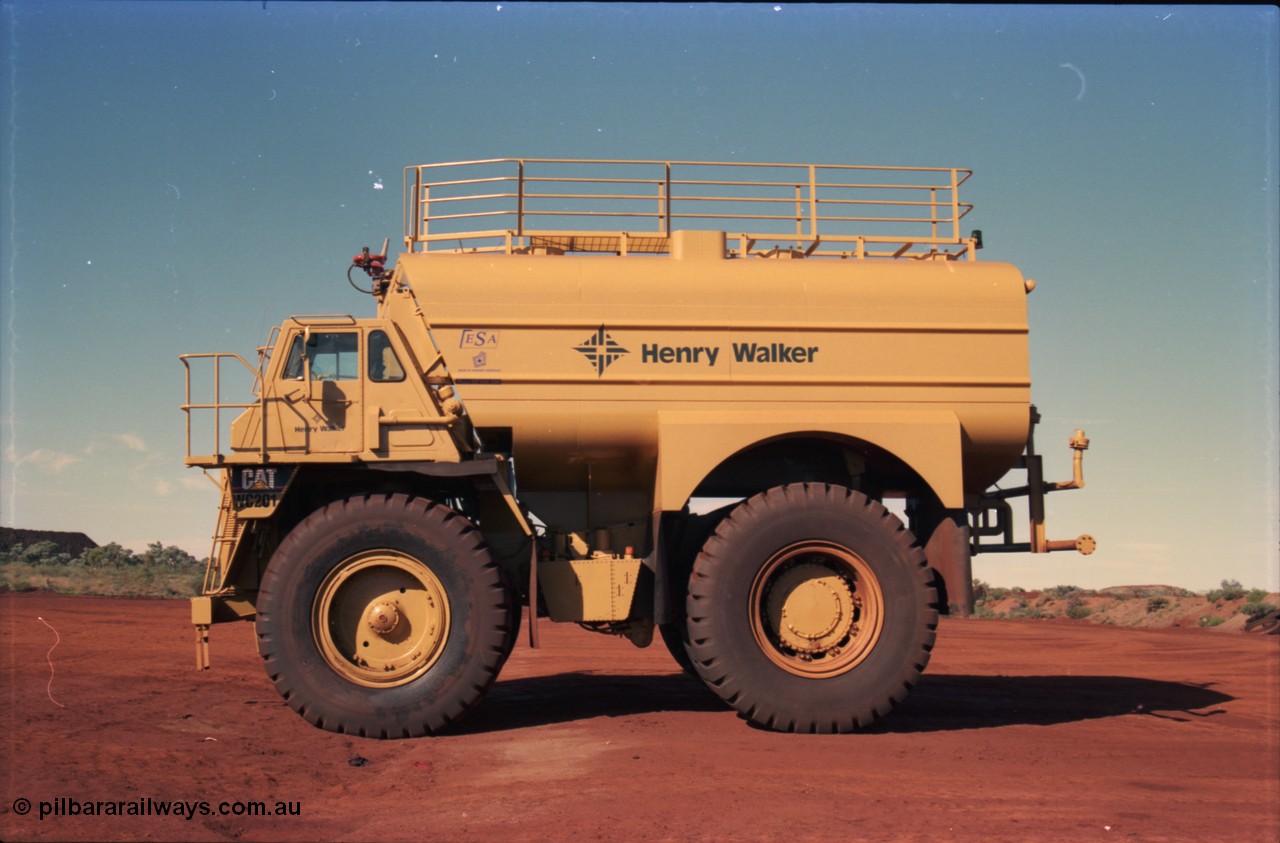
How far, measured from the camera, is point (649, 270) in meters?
11.2

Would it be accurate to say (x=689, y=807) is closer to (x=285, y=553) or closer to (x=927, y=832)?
(x=927, y=832)

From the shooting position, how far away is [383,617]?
10.4 m

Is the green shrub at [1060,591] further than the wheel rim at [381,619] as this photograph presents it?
Yes

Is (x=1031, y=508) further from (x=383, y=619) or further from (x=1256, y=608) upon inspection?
(x=1256, y=608)

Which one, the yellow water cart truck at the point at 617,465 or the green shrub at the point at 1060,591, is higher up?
the yellow water cart truck at the point at 617,465

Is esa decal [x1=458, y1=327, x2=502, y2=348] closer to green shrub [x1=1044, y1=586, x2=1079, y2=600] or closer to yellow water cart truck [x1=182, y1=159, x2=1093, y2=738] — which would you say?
yellow water cart truck [x1=182, y1=159, x2=1093, y2=738]

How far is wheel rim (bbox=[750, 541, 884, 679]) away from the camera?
35.0ft

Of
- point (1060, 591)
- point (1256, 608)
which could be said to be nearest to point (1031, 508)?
point (1256, 608)

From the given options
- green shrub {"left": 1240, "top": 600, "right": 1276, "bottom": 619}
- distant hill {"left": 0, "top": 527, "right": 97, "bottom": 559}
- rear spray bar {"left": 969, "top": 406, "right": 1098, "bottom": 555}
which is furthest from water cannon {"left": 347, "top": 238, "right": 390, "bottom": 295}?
distant hill {"left": 0, "top": 527, "right": 97, "bottom": 559}

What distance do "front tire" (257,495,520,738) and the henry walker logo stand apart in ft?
6.20

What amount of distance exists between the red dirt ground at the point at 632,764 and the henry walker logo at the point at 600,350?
340 cm

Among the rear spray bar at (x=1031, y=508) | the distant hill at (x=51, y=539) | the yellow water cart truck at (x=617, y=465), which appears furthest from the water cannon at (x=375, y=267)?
the distant hill at (x=51, y=539)

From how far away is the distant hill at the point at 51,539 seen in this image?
35.7m

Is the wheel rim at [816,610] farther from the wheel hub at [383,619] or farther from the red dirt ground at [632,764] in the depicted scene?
the wheel hub at [383,619]
